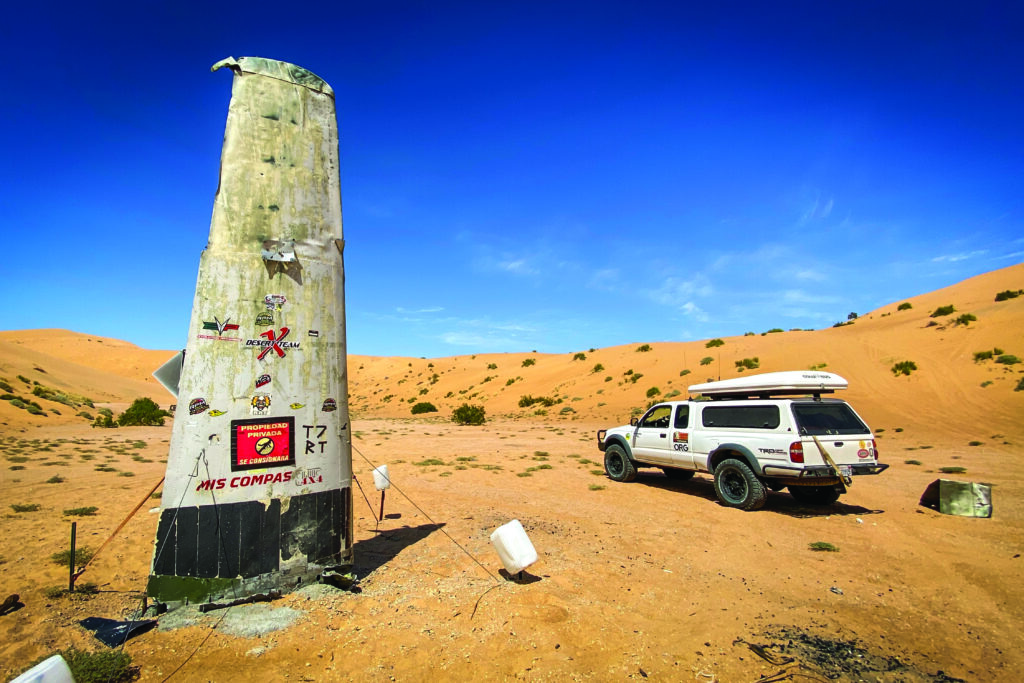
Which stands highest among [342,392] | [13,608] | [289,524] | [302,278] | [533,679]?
[302,278]

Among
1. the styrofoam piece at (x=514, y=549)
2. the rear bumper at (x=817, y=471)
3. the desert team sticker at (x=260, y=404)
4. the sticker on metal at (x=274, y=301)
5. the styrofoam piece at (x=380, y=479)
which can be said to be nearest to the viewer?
the desert team sticker at (x=260, y=404)

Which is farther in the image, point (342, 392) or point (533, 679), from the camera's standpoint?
point (342, 392)

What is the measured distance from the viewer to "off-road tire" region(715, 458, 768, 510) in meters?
9.44

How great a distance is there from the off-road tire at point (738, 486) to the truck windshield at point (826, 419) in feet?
4.25

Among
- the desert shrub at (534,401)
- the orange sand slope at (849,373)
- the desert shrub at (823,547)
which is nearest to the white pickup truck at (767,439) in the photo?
the desert shrub at (823,547)

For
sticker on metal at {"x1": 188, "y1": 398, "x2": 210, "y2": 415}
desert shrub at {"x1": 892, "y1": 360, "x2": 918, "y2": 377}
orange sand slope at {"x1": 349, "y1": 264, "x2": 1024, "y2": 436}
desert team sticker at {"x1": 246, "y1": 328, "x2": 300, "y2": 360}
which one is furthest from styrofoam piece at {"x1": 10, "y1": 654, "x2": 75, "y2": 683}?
desert shrub at {"x1": 892, "y1": 360, "x2": 918, "y2": 377}

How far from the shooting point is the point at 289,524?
5305 mm

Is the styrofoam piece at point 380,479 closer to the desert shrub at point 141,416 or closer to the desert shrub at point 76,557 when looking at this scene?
the desert shrub at point 76,557

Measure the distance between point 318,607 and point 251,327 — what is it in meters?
2.85

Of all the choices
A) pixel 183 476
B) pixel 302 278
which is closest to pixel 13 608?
pixel 183 476

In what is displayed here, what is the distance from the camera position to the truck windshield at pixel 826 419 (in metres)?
8.97

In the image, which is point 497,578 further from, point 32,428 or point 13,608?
point 32,428

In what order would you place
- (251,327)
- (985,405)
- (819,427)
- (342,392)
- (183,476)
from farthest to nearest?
(985,405) → (819,427) → (342,392) → (251,327) → (183,476)

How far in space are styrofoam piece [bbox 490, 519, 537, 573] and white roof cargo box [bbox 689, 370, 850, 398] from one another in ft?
18.4
